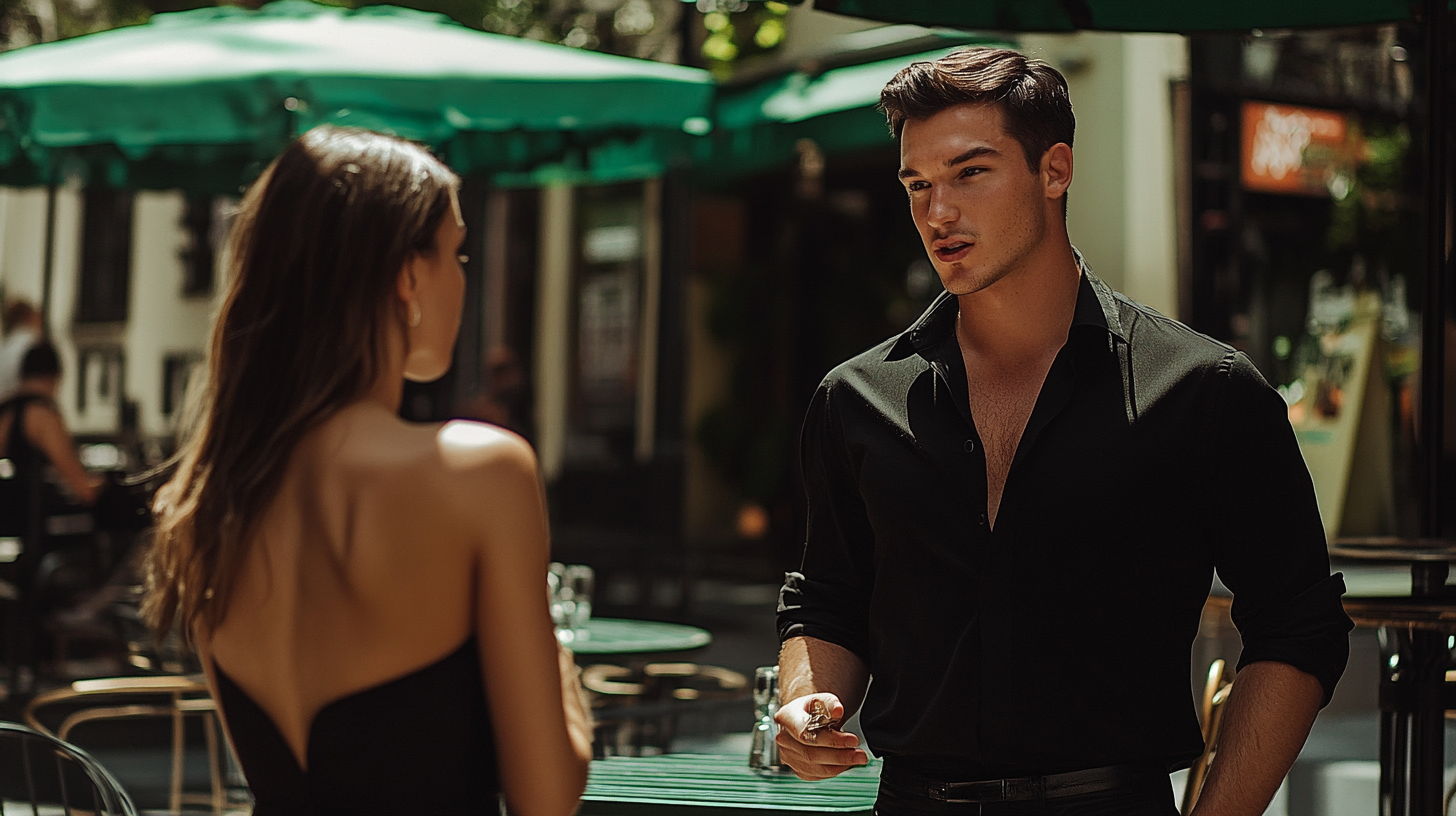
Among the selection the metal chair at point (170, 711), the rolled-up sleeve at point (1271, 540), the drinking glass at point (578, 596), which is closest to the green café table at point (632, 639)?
the drinking glass at point (578, 596)

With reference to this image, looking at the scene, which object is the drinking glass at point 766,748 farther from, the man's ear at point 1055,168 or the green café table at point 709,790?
the man's ear at point 1055,168

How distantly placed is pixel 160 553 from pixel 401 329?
1.25ft

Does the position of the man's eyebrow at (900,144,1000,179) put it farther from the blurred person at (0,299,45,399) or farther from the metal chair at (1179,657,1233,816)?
the blurred person at (0,299,45,399)

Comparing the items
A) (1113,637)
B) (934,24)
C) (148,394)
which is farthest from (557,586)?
(148,394)

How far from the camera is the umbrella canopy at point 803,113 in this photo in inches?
305

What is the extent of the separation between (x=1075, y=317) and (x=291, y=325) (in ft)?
3.38

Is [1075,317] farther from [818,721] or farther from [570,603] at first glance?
[570,603]

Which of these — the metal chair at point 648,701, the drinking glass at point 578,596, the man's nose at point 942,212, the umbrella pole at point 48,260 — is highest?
the umbrella pole at point 48,260

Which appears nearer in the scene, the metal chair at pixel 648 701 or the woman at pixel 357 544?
the woman at pixel 357 544

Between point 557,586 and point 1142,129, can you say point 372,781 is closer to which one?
point 557,586

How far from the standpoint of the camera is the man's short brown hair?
2.08 meters

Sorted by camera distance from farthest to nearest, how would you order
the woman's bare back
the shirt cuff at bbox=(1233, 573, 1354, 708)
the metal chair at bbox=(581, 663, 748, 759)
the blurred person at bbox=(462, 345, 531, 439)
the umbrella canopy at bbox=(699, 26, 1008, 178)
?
the blurred person at bbox=(462, 345, 531, 439), the umbrella canopy at bbox=(699, 26, 1008, 178), the metal chair at bbox=(581, 663, 748, 759), the shirt cuff at bbox=(1233, 573, 1354, 708), the woman's bare back

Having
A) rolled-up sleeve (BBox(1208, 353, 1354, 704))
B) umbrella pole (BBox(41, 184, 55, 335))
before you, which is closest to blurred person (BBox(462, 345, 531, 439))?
umbrella pole (BBox(41, 184, 55, 335))

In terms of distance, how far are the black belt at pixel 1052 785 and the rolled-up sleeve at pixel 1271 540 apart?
0.69 ft
